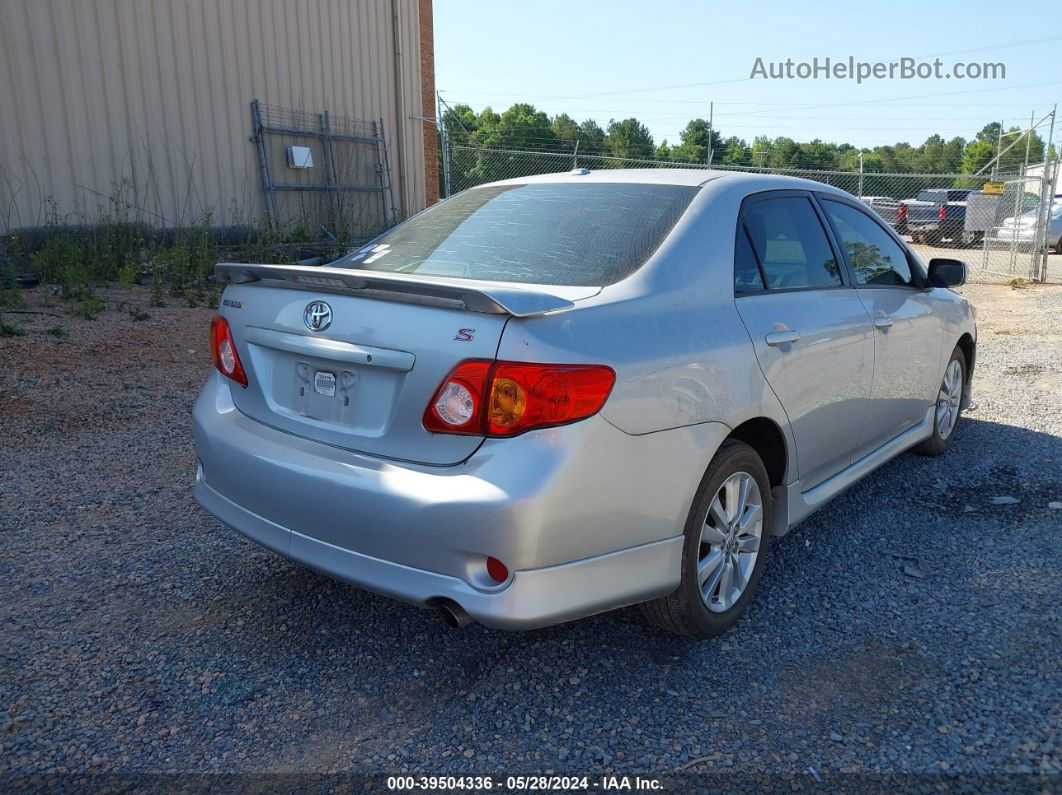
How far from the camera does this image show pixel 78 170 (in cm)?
949

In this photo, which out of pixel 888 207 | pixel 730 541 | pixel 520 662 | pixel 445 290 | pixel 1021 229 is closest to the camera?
pixel 445 290

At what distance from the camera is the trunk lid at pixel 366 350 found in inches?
94.3

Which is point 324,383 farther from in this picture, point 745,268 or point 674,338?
point 745,268

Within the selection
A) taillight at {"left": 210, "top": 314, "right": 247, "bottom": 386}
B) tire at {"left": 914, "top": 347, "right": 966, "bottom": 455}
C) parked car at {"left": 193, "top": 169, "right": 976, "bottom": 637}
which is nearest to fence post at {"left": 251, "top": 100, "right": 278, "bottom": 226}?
taillight at {"left": 210, "top": 314, "right": 247, "bottom": 386}

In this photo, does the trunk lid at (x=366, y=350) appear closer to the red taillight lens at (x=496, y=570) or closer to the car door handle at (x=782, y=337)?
the red taillight lens at (x=496, y=570)

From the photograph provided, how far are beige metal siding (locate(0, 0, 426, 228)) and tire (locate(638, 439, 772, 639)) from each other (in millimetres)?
8722

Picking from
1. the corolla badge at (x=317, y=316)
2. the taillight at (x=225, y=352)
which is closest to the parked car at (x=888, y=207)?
the taillight at (x=225, y=352)

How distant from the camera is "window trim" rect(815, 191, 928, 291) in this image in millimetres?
3924

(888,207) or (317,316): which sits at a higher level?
(888,207)

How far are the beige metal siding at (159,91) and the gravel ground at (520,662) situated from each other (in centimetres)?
607

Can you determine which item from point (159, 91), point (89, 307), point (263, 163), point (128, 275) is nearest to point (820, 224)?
point (89, 307)

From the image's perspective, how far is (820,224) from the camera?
3852mm

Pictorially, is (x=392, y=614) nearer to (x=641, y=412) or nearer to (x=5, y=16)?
(x=641, y=412)

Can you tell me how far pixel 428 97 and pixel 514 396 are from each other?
14795mm
